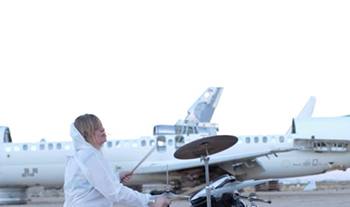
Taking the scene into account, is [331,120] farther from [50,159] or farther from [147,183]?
[50,159]

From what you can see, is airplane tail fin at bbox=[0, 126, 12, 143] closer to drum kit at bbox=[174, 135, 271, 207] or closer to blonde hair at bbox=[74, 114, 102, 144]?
drum kit at bbox=[174, 135, 271, 207]

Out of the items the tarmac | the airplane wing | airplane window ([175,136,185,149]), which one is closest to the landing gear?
the tarmac

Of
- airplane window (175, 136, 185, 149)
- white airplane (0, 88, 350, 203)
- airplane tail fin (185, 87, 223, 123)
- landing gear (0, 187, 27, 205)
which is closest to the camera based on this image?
white airplane (0, 88, 350, 203)

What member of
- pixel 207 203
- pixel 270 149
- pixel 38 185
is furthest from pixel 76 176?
pixel 38 185

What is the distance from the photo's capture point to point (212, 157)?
Answer: 28.2 meters

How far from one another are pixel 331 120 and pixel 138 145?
7944mm

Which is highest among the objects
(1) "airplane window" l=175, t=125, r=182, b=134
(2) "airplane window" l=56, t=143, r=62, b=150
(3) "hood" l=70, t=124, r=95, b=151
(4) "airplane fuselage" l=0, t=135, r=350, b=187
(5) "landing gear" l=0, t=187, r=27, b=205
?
(3) "hood" l=70, t=124, r=95, b=151

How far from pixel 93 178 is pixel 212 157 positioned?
23.8 metres

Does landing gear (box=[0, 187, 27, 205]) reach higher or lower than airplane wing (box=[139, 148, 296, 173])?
lower

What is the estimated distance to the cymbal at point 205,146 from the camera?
22.2ft

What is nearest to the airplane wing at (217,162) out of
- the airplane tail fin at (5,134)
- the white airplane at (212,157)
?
the white airplane at (212,157)

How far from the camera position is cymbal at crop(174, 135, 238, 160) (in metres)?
6.77

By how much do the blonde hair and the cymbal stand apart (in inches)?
85.9

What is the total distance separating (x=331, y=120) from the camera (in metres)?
29.2
